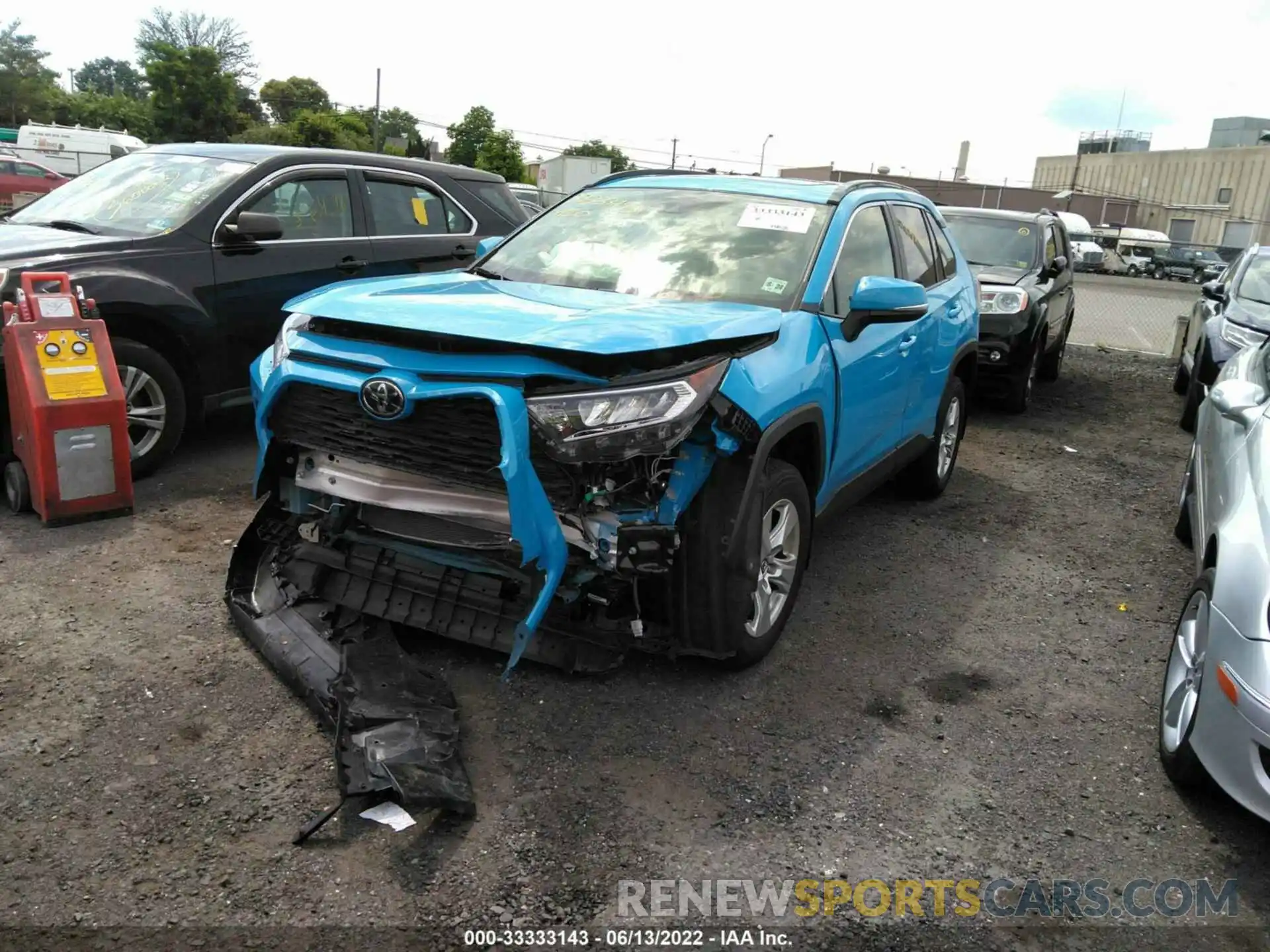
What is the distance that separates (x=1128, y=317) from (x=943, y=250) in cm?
1341

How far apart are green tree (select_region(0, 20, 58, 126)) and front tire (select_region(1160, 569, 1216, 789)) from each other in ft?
249

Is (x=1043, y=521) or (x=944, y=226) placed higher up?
(x=944, y=226)

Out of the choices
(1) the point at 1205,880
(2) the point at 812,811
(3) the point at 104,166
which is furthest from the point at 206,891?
(3) the point at 104,166

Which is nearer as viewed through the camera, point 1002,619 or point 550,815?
point 550,815

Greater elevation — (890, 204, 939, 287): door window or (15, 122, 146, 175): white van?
(15, 122, 146, 175): white van

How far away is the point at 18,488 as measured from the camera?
16.1 feet

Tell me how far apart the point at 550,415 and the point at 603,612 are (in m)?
0.78

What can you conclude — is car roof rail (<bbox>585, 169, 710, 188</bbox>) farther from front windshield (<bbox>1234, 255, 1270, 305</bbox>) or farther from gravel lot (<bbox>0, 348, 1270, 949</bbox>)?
front windshield (<bbox>1234, 255, 1270, 305</bbox>)

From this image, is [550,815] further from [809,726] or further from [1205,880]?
[1205,880]

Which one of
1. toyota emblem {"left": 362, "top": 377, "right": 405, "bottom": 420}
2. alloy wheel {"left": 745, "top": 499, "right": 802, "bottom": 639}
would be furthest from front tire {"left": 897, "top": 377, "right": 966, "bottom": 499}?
toyota emblem {"left": 362, "top": 377, "right": 405, "bottom": 420}

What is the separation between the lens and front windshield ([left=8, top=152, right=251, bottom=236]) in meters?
5.73

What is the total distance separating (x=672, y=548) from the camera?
121 inches

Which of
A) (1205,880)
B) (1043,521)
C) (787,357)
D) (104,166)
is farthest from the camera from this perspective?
(104,166)

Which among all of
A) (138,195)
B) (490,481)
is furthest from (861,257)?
(138,195)
